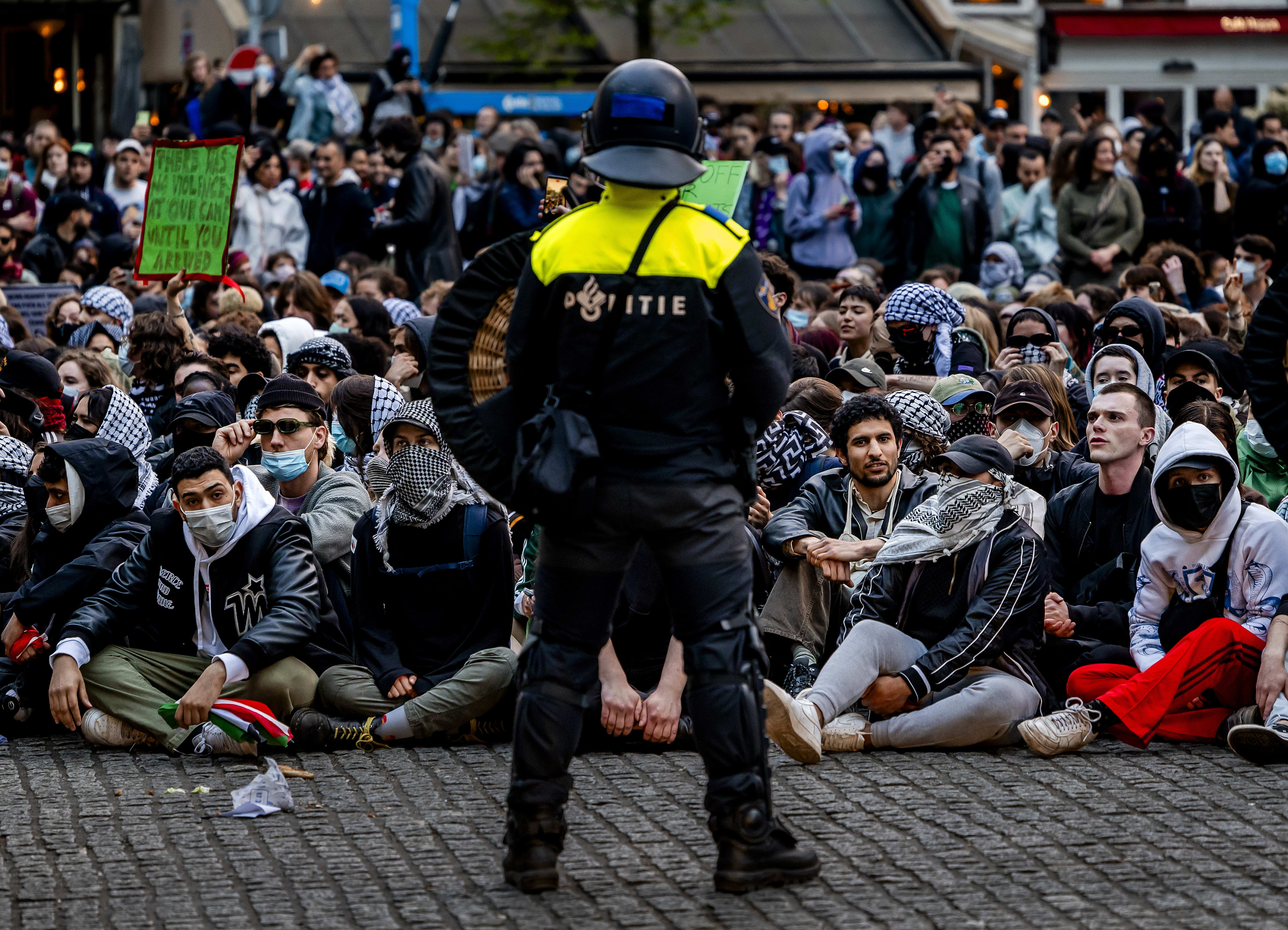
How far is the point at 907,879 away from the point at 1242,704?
2233 millimetres

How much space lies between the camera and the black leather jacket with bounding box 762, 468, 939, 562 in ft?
23.6

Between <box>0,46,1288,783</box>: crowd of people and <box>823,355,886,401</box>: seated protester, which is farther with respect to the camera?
<box>823,355,886,401</box>: seated protester

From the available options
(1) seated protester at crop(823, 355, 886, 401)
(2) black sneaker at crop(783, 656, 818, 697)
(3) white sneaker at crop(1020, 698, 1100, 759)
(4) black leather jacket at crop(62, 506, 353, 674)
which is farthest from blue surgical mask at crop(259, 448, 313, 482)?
(3) white sneaker at crop(1020, 698, 1100, 759)

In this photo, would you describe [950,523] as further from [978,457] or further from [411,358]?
[411,358]

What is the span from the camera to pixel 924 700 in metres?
6.72

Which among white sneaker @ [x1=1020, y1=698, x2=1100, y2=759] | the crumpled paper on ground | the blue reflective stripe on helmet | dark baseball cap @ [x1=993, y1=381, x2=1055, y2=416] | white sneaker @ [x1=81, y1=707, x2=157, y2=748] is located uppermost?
the blue reflective stripe on helmet

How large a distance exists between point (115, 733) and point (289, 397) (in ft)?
5.37

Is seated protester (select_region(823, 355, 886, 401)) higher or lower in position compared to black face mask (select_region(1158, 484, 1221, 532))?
higher

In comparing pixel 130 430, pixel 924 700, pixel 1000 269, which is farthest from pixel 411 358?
pixel 1000 269

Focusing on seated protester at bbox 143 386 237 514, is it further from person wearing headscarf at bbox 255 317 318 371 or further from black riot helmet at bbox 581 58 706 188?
black riot helmet at bbox 581 58 706 188

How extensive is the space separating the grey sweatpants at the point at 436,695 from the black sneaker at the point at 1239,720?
2.59 meters

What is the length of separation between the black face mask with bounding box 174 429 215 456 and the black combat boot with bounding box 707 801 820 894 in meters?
4.13

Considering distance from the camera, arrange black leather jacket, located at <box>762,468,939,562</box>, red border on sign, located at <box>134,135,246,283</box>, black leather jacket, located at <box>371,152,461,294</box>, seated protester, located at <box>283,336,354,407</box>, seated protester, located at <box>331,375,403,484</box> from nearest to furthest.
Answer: black leather jacket, located at <box>762,468,939,562</box>, seated protester, located at <box>331,375,403,484</box>, seated protester, located at <box>283,336,354,407</box>, red border on sign, located at <box>134,135,246,283</box>, black leather jacket, located at <box>371,152,461,294</box>

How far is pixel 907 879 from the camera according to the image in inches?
197
